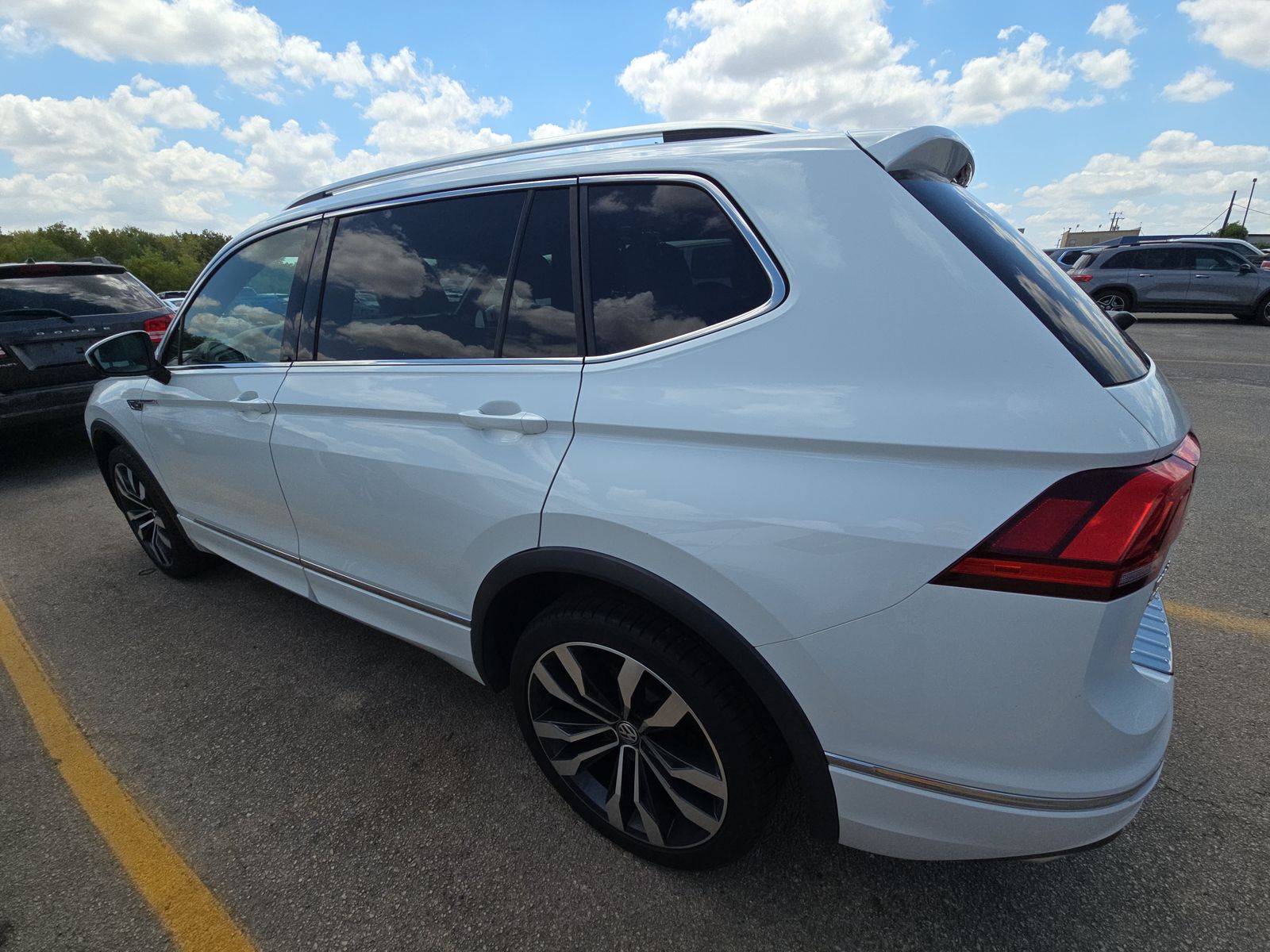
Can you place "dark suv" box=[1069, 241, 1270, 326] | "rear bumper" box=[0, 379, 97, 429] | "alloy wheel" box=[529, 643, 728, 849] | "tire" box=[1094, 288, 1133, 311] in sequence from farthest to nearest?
"tire" box=[1094, 288, 1133, 311], "dark suv" box=[1069, 241, 1270, 326], "rear bumper" box=[0, 379, 97, 429], "alloy wheel" box=[529, 643, 728, 849]

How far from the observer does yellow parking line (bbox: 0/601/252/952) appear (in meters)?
1.71

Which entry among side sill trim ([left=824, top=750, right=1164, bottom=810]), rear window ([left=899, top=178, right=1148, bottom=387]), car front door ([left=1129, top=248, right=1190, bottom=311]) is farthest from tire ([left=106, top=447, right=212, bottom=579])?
car front door ([left=1129, top=248, right=1190, bottom=311])

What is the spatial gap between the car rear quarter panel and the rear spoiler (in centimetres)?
5

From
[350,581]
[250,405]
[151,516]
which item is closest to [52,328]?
[151,516]

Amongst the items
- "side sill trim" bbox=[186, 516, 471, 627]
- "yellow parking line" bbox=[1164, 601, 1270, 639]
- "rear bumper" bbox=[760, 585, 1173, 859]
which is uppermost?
"rear bumper" bbox=[760, 585, 1173, 859]

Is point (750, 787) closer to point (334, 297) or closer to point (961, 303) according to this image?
point (961, 303)

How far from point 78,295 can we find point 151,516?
143 inches

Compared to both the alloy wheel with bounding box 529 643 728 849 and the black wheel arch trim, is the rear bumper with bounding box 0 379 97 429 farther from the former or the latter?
the black wheel arch trim

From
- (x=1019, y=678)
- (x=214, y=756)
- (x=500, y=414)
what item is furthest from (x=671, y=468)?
(x=214, y=756)

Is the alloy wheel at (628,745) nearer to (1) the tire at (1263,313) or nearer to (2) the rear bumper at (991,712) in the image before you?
(2) the rear bumper at (991,712)

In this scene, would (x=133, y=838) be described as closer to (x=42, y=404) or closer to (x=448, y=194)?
(x=448, y=194)

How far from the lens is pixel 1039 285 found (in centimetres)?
135

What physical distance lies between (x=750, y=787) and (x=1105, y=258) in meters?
16.5

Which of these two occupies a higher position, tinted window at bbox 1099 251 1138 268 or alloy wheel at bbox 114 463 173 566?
tinted window at bbox 1099 251 1138 268
